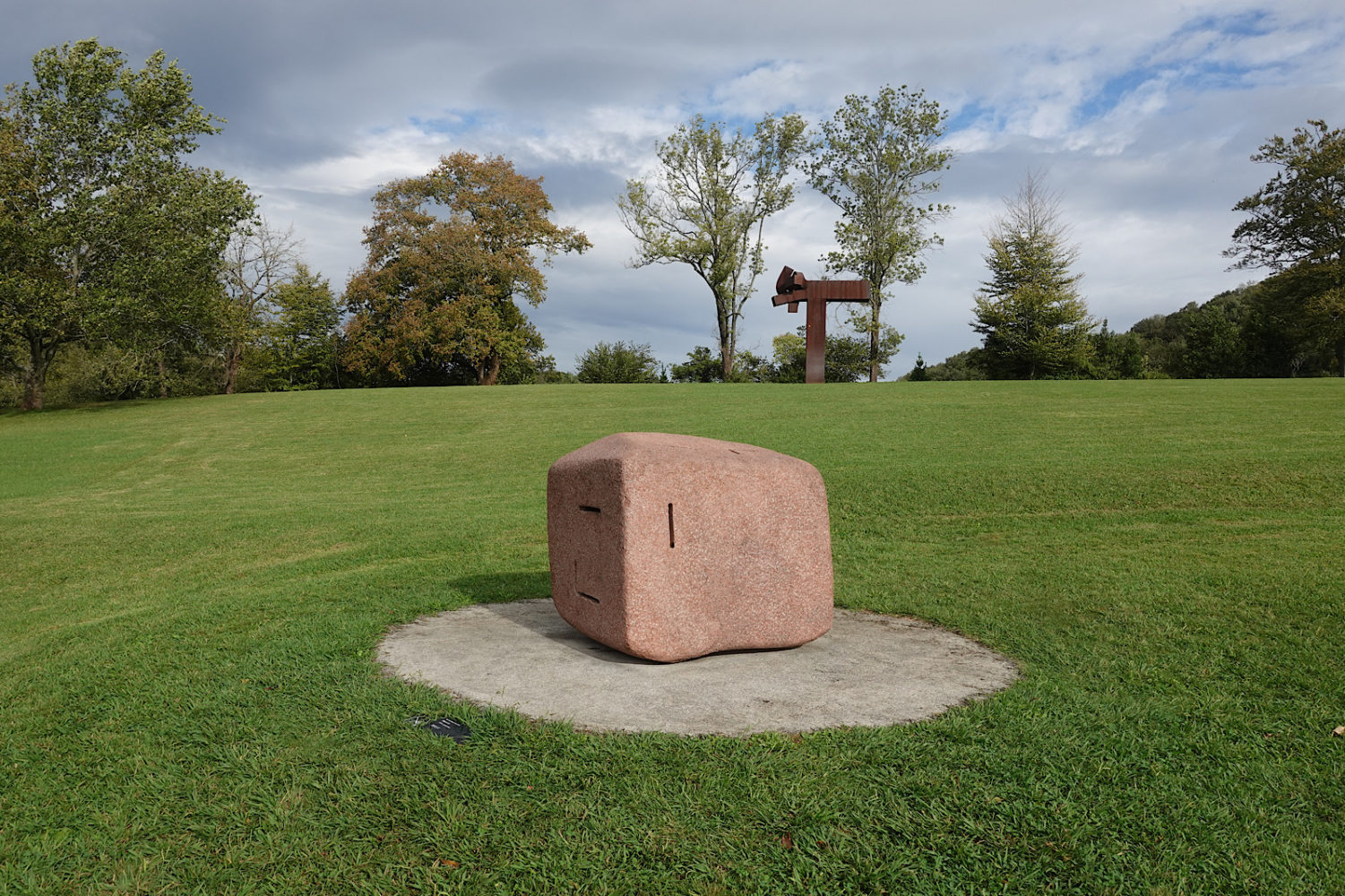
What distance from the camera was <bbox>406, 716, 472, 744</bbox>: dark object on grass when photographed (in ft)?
14.3

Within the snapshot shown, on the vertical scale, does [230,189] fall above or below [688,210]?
below

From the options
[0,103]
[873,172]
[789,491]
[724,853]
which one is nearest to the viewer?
[724,853]

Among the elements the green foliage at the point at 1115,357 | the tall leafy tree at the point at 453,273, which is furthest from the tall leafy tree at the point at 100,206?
the green foliage at the point at 1115,357

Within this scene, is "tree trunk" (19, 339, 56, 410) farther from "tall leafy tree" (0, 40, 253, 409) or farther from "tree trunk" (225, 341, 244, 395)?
"tree trunk" (225, 341, 244, 395)

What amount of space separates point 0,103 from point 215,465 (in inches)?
726

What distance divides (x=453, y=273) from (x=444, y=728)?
3600 centimetres

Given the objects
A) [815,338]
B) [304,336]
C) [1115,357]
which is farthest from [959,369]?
[304,336]

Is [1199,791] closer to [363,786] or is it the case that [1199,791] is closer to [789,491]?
[789,491]

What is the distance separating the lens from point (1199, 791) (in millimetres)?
3928

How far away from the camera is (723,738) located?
4.27m

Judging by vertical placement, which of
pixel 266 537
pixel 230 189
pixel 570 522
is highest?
pixel 230 189

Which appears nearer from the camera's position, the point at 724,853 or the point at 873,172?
the point at 724,853

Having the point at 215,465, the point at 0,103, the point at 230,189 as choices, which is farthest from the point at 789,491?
the point at 0,103

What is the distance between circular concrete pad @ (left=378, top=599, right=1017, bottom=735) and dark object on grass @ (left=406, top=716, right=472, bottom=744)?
1.03 ft
